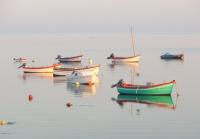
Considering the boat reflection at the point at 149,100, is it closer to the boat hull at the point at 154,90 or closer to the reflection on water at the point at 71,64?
the boat hull at the point at 154,90

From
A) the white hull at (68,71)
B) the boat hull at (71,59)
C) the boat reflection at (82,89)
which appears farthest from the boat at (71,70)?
the boat hull at (71,59)

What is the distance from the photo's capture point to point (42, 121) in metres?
56.6

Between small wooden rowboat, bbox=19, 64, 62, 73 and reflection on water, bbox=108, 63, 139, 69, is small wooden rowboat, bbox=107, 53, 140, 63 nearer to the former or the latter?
reflection on water, bbox=108, 63, 139, 69

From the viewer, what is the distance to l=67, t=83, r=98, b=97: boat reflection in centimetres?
7681

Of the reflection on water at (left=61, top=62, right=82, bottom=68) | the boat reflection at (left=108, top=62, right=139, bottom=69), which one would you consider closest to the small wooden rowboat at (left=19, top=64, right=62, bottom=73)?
the boat reflection at (left=108, top=62, right=139, bottom=69)

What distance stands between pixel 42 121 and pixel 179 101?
60.7 feet

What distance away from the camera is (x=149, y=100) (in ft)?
230

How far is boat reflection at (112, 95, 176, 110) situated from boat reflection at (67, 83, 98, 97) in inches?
212

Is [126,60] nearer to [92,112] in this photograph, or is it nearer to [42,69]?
[42,69]

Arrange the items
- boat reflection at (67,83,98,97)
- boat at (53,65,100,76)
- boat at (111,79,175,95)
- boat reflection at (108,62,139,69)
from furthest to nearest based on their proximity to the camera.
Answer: boat reflection at (108,62,139,69)
boat at (53,65,100,76)
boat reflection at (67,83,98,97)
boat at (111,79,175,95)

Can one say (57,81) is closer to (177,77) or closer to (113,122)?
(177,77)

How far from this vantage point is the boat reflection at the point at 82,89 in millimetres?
76812

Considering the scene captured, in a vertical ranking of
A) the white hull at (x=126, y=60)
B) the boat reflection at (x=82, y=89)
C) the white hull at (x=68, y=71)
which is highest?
the white hull at (x=126, y=60)

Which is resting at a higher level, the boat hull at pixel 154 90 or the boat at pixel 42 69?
the boat at pixel 42 69
